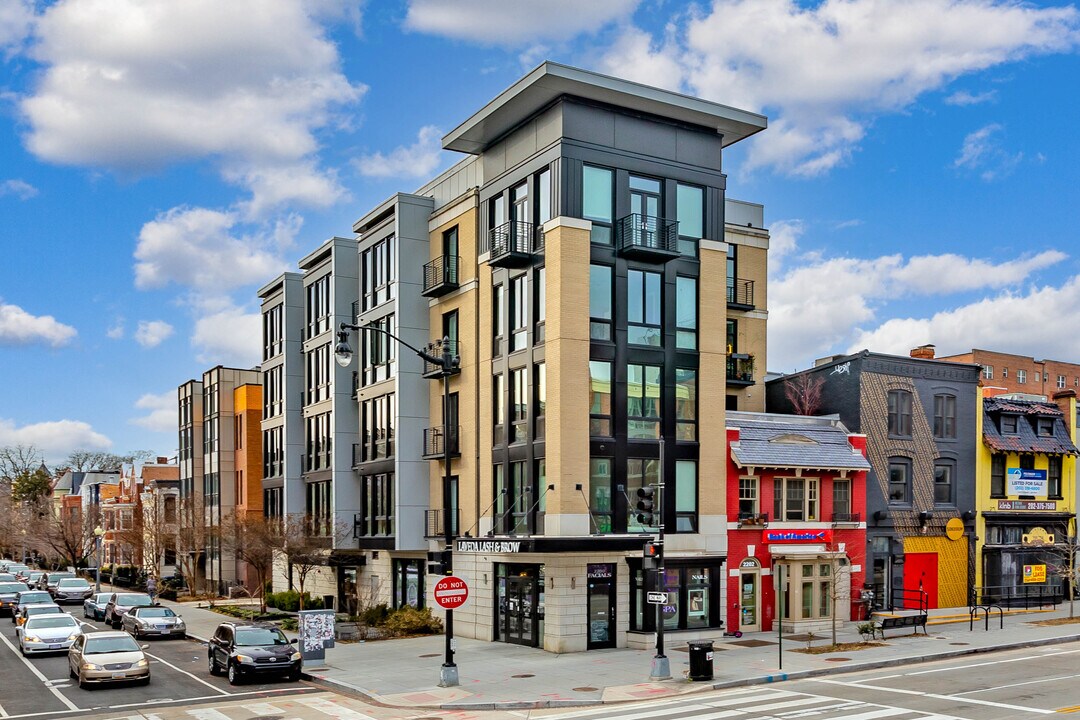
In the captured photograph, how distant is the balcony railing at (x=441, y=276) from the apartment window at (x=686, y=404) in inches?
380

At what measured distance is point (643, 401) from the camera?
1371 inches

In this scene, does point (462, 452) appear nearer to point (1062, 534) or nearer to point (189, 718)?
point (189, 718)

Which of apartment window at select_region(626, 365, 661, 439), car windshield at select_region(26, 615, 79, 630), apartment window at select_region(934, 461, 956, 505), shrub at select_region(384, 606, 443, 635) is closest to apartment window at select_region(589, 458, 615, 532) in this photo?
apartment window at select_region(626, 365, 661, 439)

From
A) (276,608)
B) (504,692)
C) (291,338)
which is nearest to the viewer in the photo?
(504,692)

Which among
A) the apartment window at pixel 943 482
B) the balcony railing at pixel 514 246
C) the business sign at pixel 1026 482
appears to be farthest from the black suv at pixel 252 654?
the business sign at pixel 1026 482

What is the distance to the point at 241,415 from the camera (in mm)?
63875

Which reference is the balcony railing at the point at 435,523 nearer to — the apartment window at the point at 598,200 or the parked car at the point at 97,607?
the apartment window at the point at 598,200

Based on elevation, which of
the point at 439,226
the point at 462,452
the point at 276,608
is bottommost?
the point at 276,608

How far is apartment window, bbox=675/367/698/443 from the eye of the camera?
35.6 meters

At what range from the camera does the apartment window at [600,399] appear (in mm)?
33750

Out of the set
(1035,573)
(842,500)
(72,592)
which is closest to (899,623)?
(842,500)

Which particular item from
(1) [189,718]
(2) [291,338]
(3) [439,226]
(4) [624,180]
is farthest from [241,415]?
(1) [189,718]

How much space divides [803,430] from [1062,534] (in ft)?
52.2

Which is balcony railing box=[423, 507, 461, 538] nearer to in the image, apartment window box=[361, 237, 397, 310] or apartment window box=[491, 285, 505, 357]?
apartment window box=[491, 285, 505, 357]
